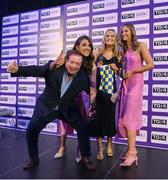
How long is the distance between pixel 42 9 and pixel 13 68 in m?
2.54

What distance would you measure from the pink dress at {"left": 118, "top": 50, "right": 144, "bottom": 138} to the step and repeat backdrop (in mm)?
952

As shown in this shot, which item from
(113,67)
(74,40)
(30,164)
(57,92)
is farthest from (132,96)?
(74,40)

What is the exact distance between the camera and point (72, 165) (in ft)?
9.37

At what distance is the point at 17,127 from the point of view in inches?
196

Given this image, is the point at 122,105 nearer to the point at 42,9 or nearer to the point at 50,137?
the point at 50,137

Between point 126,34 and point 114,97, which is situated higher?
point 126,34

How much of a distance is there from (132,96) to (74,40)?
6.21 feet

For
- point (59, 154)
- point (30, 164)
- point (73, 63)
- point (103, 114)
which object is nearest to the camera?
point (73, 63)

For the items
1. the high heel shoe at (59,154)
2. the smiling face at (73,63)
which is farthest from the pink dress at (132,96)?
the high heel shoe at (59,154)

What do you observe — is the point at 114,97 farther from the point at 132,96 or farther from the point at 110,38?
the point at 110,38

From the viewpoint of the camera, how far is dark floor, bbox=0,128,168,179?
256 cm

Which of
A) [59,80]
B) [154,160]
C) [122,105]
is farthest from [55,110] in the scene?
[154,160]

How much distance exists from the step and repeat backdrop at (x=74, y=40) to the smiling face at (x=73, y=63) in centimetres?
143

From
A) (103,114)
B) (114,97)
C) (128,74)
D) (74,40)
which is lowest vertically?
(103,114)
